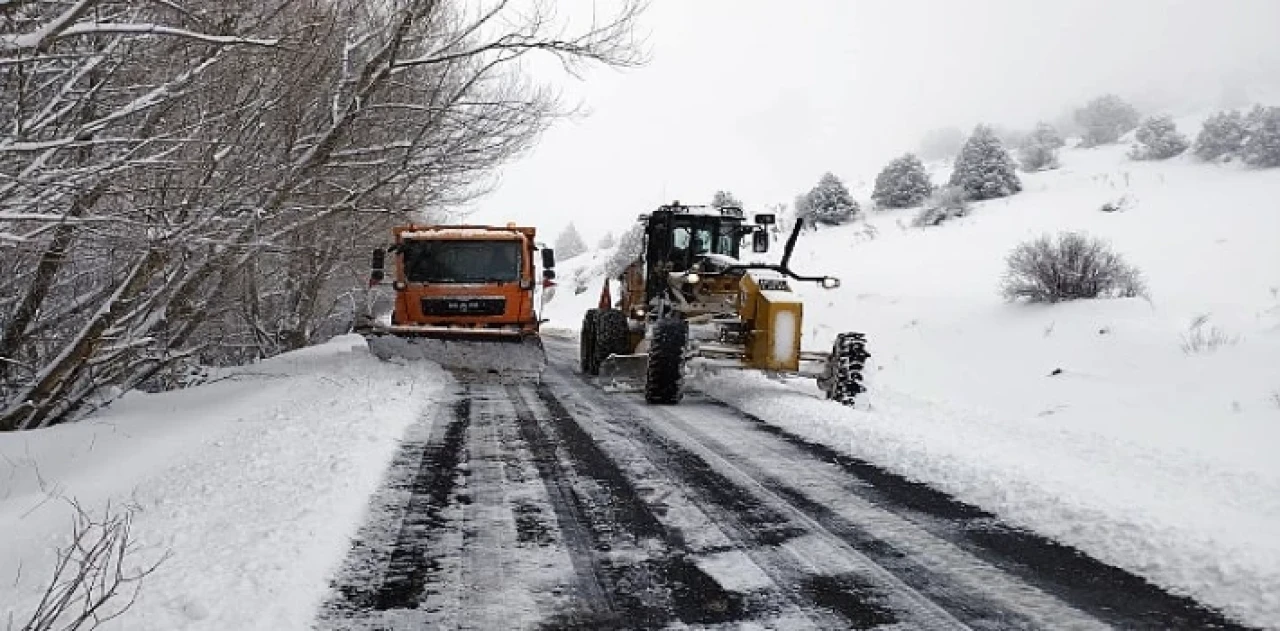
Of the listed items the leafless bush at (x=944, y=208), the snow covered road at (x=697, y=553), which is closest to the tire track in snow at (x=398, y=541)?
the snow covered road at (x=697, y=553)

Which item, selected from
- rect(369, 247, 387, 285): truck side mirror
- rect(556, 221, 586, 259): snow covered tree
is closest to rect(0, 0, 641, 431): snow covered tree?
rect(369, 247, 387, 285): truck side mirror

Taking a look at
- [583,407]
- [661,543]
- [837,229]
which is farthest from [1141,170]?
[661,543]

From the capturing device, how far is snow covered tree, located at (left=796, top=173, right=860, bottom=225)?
104 feet

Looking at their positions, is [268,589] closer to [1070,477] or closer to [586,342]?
[1070,477]

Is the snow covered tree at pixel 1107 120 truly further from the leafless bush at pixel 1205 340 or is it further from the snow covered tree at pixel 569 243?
the snow covered tree at pixel 569 243

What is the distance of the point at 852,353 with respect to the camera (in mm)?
9578

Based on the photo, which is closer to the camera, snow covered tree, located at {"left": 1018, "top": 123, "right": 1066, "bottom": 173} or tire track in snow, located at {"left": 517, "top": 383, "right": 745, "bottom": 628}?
tire track in snow, located at {"left": 517, "top": 383, "right": 745, "bottom": 628}

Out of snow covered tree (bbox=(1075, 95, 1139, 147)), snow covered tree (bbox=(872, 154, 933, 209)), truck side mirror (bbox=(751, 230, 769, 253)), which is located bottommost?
truck side mirror (bbox=(751, 230, 769, 253))

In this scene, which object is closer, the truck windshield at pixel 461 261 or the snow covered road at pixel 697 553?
the snow covered road at pixel 697 553

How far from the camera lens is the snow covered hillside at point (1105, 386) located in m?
4.64

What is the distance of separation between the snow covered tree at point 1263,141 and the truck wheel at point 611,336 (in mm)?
21182

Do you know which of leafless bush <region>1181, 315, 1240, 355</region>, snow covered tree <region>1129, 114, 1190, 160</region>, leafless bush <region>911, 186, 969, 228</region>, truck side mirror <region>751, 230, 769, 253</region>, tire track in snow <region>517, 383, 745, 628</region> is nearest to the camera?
tire track in snow <region>517, 383, 745, 628</region>

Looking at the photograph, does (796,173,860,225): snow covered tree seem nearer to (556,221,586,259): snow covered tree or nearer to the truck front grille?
the truck front grille

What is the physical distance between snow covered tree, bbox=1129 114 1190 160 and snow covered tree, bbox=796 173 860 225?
9844 mm
